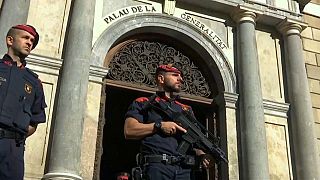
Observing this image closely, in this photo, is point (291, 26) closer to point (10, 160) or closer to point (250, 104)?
point (250, 104)

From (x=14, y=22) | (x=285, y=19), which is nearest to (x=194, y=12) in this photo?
(x=285, y=19)

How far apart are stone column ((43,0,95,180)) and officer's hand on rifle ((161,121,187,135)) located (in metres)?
3.38

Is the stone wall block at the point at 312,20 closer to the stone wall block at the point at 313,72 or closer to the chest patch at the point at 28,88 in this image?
the stone wall block at the point at 313,72

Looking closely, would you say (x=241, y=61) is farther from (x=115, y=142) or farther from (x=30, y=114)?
(x=30, y=114)

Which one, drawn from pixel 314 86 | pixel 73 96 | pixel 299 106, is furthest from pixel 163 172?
pixel 314 86

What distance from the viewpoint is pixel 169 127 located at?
153 inches

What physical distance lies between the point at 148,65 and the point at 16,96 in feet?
19.0

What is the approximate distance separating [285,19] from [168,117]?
702 cm

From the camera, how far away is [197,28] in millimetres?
9625

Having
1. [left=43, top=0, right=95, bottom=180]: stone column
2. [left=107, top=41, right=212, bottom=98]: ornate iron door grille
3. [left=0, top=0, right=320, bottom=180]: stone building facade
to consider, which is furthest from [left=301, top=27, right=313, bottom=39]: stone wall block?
[left=43, top=0, right=95, bottom=180]: stone column

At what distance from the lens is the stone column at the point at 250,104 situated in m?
8.41

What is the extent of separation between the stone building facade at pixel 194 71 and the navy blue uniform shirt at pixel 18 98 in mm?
3363

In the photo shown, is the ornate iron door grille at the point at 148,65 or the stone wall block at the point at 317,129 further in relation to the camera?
the stone wall block at the point at 317,129

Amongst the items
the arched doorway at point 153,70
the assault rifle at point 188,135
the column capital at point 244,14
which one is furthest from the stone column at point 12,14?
the column capital at point 244,14
